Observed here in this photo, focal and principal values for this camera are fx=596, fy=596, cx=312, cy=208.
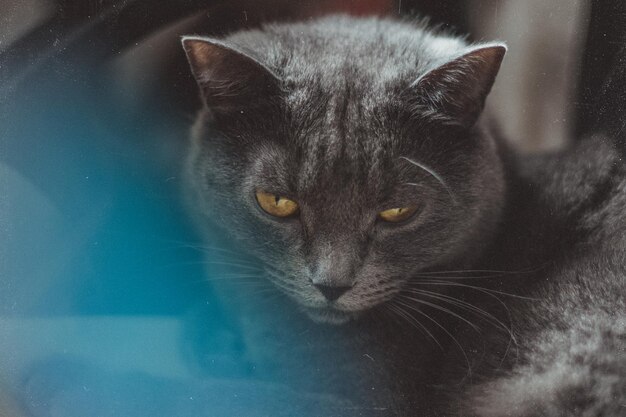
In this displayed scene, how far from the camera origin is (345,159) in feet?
2.38

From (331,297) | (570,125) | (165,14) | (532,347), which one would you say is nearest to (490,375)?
(532,347)

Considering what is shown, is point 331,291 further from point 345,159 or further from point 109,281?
point 109,281

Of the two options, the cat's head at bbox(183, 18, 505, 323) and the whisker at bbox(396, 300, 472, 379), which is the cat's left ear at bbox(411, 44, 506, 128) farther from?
the whisker at bbox(396, 300, 472, 379)

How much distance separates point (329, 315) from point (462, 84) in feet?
1.10

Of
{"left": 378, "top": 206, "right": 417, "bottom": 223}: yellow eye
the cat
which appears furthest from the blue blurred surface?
{"left": 378, "top": 206, "right": 417, "bottom": 223}: yellow eye

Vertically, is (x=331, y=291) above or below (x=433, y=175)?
below

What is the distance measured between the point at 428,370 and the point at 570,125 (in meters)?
0.37

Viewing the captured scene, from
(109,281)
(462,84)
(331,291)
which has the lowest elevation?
(109,281)

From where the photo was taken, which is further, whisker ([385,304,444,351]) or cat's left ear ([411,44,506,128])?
whisker ([385,304,444,351])

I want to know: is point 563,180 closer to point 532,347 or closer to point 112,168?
point 532,347

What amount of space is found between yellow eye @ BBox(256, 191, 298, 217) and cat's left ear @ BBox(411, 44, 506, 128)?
0.21 m

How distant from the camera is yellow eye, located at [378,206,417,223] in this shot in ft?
2.46

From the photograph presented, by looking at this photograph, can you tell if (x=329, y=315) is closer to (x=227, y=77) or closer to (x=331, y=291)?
(x=331, y=291)

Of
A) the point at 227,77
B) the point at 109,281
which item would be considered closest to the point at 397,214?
the point at 227,77
